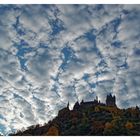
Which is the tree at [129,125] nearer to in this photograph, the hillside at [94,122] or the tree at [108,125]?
the hillside at [94,122]

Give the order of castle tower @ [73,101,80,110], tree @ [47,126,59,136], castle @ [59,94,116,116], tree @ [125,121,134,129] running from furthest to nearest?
castle tower @ [73,101,80,110]
castle @ [59,94,116,116]
tree @ [47,126,59,136]
tree @ [125,121,134,129]

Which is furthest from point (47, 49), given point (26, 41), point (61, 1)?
point (61, 1)

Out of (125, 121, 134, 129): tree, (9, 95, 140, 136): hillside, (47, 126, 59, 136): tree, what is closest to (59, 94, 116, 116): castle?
(9, 95, 140, 136): hillside

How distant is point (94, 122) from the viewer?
970 centimetres

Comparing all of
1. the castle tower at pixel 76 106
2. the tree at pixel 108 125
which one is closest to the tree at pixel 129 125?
the tree at pixel 108 125

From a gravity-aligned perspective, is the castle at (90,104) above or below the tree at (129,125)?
above

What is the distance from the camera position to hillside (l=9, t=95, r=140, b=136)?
944 centimetres

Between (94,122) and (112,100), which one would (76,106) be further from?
(112,100)

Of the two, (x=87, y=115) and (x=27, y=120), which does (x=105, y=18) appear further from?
(x=27, y=120)

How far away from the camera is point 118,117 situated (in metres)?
9.70

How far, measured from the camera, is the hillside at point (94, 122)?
944 cm

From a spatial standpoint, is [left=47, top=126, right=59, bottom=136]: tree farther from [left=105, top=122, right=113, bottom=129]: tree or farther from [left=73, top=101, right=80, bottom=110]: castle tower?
[left=105, top=122, right=113, bottom=129]: tree

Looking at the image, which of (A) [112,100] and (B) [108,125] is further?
(A) [112,100]

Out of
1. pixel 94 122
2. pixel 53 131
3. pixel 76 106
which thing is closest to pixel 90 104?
pixel 76 106
